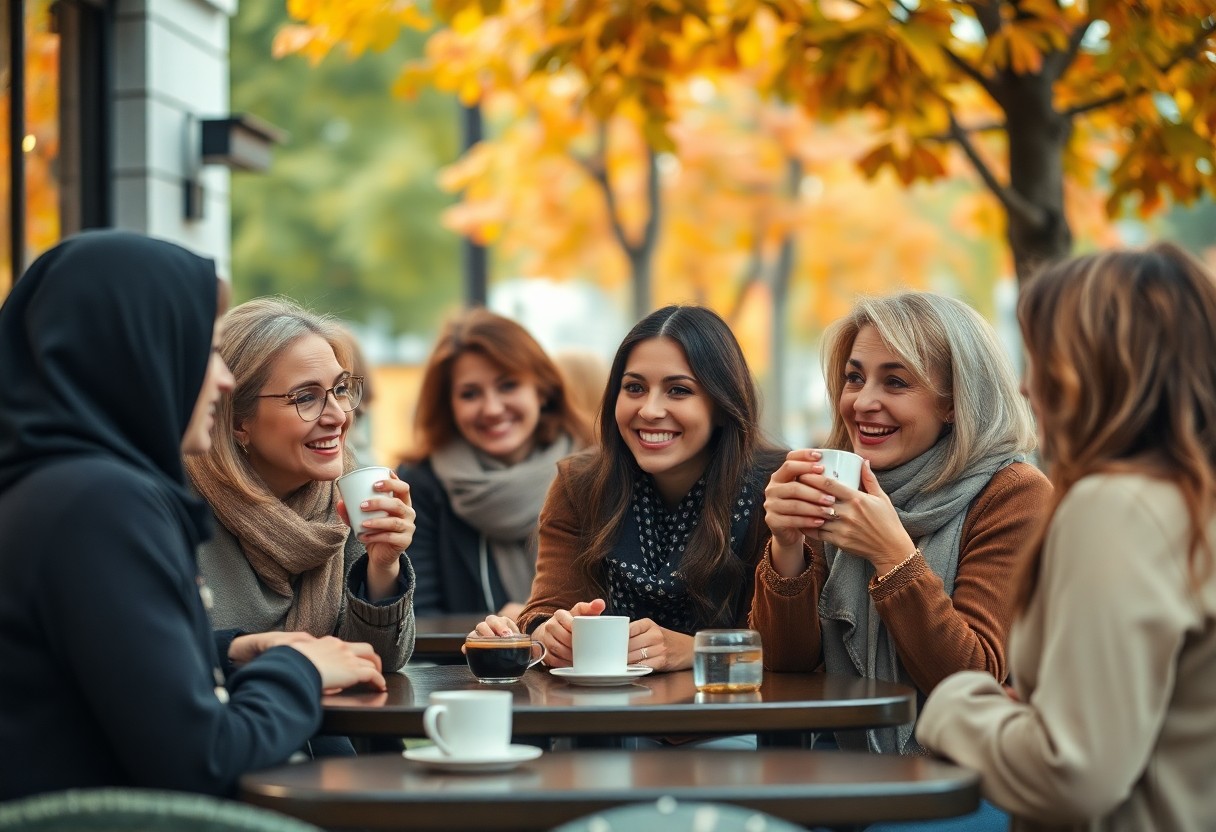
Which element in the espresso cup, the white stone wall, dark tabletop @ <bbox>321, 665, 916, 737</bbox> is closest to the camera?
dark tabletop @ <bbox>321, 665, 916, 737</bbox>

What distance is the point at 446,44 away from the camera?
318 inches

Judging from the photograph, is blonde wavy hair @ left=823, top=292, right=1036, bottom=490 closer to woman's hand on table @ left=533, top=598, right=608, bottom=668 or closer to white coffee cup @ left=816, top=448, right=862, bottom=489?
white coffee cup @ left=816, top=448, right=862, bottom=489

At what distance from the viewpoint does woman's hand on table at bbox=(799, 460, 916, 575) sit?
10.7ft

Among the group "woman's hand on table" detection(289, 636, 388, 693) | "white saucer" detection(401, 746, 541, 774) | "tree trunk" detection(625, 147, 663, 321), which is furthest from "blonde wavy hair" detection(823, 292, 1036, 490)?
"tree trunk" detection(625, 147, 663, 321)

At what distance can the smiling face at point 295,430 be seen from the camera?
12.2 feet

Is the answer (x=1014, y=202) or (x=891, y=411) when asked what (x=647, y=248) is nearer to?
(x=1014, y=202)

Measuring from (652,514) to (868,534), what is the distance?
3.07 ft

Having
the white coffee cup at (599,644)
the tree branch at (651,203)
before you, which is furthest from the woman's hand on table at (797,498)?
the tree branch at (651,203)

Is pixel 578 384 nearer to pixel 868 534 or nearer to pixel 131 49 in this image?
pixel 131 49

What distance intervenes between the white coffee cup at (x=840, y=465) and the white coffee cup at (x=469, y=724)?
1064 millimetres

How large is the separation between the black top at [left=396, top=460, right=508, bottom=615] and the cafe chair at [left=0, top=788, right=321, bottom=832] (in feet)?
12.2

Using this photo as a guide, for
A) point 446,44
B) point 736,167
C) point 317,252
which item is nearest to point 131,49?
point 446,44

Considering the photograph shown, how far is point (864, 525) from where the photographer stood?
10.7ft

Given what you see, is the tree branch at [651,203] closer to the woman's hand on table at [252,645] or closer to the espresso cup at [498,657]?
the espresso cup at [498,657]
